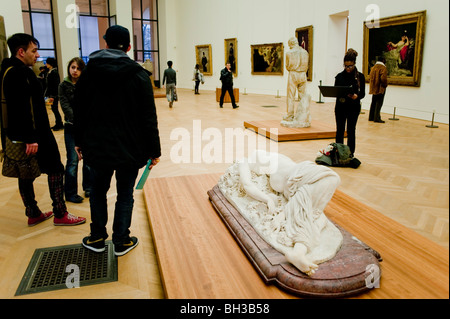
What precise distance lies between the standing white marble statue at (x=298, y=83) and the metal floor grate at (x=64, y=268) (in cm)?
708

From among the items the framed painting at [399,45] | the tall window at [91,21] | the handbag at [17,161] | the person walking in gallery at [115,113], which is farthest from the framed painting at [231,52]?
the person walking in gallery at [115,113]

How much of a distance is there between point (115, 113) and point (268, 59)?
58.4 ft

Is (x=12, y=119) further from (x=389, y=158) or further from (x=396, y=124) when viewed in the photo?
(x=396, y=124)

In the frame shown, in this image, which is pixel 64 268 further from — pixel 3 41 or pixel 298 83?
pixel 298 83

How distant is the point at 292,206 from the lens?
3.15m

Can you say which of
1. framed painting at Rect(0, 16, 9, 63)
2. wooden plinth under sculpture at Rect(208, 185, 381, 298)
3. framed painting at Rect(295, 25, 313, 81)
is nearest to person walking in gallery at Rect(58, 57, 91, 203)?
wooden plinth under sculpture at Rect(208, 185, 381, 298)

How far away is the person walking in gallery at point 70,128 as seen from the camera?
4.29 meters

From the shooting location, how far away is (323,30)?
15953mm

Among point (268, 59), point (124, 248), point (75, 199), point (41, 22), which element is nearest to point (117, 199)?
point (124, 248)

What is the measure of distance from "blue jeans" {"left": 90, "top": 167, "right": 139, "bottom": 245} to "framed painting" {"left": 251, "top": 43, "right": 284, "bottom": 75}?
16924 millimetres

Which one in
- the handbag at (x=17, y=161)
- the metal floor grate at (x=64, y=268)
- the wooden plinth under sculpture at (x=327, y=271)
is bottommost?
the metal floor grate at (x=64, y=268)

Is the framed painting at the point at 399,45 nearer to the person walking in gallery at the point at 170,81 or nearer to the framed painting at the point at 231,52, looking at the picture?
the person walking in gallery at the point at 170,81
